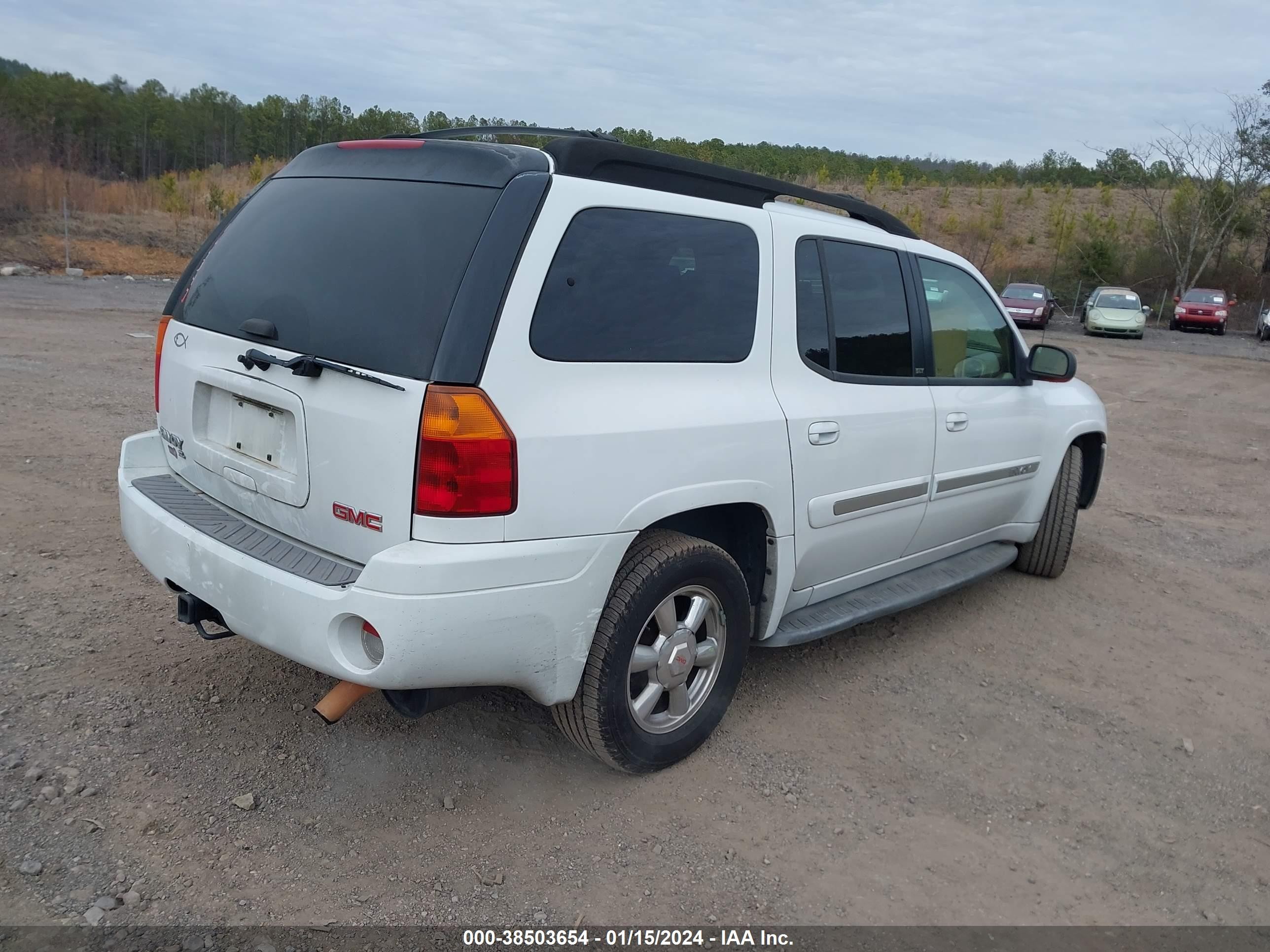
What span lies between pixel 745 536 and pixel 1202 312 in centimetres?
3324

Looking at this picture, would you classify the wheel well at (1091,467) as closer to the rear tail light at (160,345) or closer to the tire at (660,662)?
the tire at (660,662)

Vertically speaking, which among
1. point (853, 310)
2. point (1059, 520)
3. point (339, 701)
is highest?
point (853, 310)

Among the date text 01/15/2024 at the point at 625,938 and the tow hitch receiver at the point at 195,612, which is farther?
the tow hitch receiver at the point at 195,612

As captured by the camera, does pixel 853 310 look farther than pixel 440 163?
Yes

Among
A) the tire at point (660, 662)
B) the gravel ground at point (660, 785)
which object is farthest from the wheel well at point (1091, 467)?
the tire at point (660, 662)

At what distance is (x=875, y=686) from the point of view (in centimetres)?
396

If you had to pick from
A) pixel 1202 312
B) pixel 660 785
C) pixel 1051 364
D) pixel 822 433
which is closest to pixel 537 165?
pixel 822 433

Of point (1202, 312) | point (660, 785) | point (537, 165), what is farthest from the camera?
point (1202, 312)

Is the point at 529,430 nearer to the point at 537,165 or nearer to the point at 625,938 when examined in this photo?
the point at 537,165

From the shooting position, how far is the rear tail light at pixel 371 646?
249cm

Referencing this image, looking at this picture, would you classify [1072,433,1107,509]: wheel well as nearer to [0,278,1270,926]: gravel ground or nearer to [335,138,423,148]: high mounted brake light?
[0,278,1270,926]: gravel ground

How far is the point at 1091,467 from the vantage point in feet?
18.6

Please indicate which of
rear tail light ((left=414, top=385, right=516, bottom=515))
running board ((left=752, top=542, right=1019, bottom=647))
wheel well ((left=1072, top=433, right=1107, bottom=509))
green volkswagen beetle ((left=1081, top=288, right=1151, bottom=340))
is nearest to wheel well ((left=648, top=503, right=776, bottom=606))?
running board ((left=752, top=542, right=1019, bottom=647))

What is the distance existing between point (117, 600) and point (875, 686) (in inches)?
127
